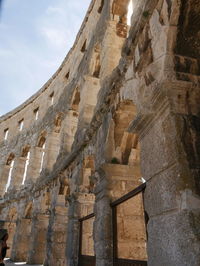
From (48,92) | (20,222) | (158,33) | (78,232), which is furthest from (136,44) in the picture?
(48,92)

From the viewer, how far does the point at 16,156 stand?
14.5 metres

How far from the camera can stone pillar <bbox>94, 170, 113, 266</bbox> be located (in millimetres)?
4055

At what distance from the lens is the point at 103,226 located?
4.25 meters

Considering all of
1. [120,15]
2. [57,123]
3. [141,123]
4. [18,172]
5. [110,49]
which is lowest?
[141,123]

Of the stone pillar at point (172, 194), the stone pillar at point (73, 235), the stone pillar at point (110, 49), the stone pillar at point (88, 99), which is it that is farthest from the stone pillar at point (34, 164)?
the stone pillar at point (172, 194)

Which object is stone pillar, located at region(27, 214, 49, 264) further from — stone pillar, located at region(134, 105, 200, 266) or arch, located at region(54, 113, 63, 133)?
stone pillar, located at region(134, 105, 200, 266)

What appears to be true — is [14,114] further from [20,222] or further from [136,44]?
[136,44]

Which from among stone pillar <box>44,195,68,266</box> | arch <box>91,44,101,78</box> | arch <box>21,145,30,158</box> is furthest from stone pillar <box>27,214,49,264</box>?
arch <box>91,44,101,78</box>

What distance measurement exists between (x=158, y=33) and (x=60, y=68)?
11197 millimetres

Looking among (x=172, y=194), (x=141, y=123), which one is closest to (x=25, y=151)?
(x=141, y=123)

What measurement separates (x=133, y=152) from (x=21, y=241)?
8625 millimetres

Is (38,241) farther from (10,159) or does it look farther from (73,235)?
(10,159)

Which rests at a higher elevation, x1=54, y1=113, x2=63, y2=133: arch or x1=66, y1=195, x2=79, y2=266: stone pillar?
x1=54, y1=113, x2=63, y2=133: arch

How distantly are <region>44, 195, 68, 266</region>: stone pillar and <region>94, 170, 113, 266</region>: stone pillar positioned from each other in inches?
136
